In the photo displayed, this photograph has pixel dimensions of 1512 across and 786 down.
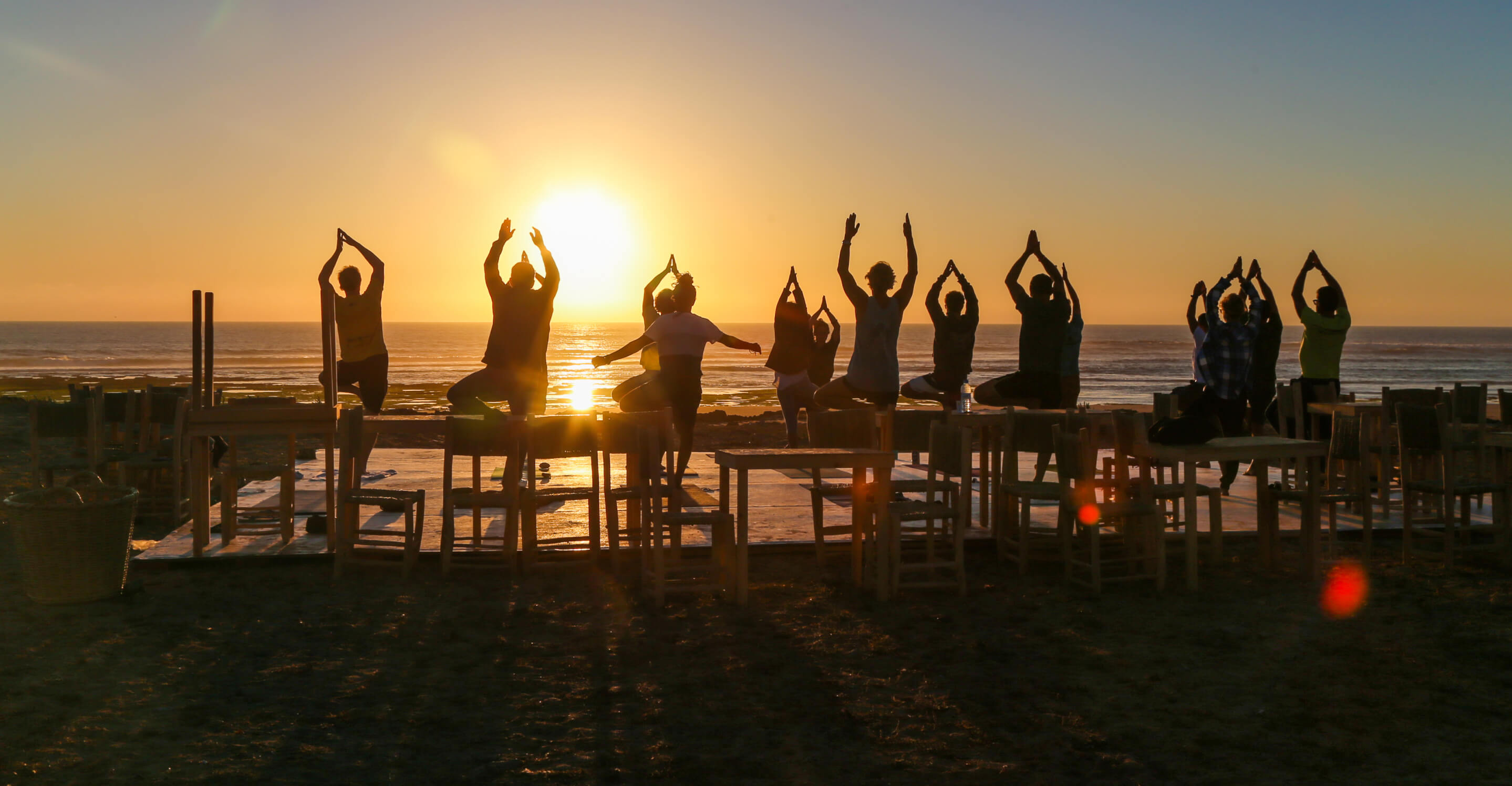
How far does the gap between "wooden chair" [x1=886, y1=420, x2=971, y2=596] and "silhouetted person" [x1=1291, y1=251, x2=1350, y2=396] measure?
12.6 ft

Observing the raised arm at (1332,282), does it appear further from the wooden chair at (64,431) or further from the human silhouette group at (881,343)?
the wooden chair at (64,431)

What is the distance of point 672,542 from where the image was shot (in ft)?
21.4

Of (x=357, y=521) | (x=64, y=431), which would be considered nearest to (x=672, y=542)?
(x=357, y=521)

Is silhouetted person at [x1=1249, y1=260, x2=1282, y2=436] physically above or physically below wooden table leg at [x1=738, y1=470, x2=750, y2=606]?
above

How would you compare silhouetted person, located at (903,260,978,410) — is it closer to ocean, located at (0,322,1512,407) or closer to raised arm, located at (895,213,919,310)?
raised arm, located at (895,213,919,310)

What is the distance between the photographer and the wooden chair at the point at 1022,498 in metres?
6.36

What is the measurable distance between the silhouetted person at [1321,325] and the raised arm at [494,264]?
613 centimetres

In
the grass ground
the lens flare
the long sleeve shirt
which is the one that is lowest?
the grass ground

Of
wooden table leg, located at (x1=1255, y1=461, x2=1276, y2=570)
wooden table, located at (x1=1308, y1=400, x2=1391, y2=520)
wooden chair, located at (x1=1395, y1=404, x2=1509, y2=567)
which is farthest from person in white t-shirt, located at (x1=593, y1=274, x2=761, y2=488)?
wooden chair, located at (x1=1395, y1=404, x2=1509, y2=567)

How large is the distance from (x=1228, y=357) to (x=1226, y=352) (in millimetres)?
44

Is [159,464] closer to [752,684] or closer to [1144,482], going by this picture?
[752,684]

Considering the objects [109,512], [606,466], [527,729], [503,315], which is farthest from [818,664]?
[503,315]

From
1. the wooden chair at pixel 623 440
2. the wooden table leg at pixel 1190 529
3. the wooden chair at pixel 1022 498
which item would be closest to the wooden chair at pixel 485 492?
the wooden chair at pixel 623 440

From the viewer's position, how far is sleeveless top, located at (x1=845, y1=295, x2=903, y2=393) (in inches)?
311
